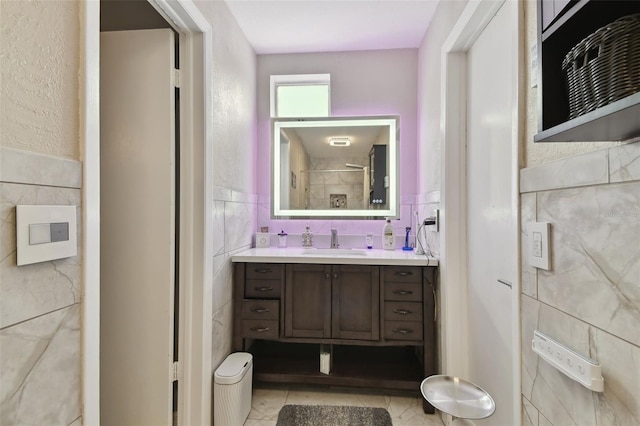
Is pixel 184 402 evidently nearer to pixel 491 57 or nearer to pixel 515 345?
pixel 515 345

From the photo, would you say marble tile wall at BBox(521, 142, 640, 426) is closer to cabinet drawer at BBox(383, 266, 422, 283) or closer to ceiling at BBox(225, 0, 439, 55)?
cabinet drawer at BBox(383, 266, 422, 283)

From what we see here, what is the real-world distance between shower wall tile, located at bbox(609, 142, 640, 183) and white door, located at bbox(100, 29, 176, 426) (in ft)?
5.25

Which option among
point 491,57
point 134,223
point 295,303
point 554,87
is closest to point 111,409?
point 134,223

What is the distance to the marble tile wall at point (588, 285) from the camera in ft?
1.99

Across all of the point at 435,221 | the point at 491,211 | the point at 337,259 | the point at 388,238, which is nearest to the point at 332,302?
the point at 337,259

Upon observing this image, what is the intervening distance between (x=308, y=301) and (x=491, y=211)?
47.7 inches

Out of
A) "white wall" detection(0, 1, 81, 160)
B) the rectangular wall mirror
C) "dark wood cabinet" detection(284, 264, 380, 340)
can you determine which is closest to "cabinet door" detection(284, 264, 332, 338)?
"dark wood cabinet" detection(284, 264, 380, 340)

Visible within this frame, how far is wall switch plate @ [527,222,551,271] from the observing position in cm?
83

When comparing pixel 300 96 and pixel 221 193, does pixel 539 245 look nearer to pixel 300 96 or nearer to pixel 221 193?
pixel 221 193

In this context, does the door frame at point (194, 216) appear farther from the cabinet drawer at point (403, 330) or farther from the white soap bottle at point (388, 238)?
the white soap bottle at point (388, 238)

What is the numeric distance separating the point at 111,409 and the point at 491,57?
2.55 metres

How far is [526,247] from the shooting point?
36.5 inches

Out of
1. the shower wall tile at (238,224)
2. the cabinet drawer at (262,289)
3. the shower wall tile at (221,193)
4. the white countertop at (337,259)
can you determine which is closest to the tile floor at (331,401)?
the cabinet drawer at (262,289)

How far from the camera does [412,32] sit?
221 centimetres
